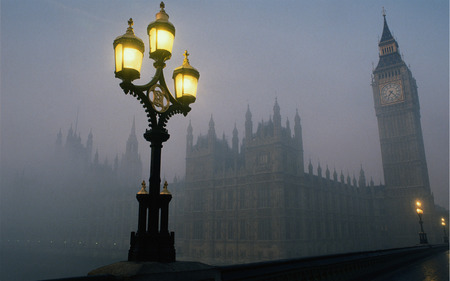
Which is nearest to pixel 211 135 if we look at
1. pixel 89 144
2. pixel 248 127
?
pixel 248 127

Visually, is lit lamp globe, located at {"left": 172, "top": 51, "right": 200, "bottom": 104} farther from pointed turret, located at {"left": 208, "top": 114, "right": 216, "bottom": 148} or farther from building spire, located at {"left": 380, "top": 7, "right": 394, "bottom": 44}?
building spire, located at {"left": 380, "top": 7, "right": 394, "bottom": 44}

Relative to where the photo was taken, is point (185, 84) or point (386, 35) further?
point (386, 35)

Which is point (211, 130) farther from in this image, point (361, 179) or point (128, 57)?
point (128, 57)

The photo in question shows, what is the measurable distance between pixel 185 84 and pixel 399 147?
76176 millimetres

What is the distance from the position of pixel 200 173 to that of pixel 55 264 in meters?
36.9

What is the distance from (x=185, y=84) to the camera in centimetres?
596

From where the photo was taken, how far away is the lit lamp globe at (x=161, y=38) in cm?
556

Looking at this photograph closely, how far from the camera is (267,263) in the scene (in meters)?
6.01

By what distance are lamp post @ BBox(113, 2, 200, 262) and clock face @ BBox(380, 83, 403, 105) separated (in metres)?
78.1

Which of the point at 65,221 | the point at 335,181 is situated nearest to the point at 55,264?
the point at 65,221

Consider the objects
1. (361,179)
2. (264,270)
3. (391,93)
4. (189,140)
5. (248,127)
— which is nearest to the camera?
(264,270)

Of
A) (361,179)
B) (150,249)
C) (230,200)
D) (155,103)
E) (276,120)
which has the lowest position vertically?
(150,249)

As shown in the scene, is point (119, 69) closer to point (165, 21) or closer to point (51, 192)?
point (165, 21)

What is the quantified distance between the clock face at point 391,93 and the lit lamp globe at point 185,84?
77.9 metres
